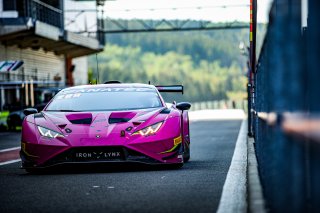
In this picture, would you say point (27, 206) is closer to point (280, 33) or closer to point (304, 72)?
point (280, 33)

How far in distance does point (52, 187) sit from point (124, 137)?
2028mm

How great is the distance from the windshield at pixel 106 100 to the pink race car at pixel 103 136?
34 millimetres

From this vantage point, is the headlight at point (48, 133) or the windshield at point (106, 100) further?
the windshield at point (106, 100)

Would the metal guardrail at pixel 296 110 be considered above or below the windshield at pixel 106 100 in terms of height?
above

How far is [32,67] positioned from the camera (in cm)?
5138

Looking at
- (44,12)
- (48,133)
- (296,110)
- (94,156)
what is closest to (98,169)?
(94,156)

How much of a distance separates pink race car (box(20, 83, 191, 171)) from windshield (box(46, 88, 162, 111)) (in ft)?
0.11

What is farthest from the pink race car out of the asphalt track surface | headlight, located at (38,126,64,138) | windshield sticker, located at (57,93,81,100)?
windshield sticker, located at (57,93,81,100)

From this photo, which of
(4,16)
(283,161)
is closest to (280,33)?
(283,161)

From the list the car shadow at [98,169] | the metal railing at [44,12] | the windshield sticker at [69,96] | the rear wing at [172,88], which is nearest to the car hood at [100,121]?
the car shadow at [98,169]

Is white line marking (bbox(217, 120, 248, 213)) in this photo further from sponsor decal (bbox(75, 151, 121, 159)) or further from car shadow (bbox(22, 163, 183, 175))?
sponsor decal (bbox(75, 151, 121, 159))

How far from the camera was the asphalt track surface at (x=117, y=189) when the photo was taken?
7.16 m

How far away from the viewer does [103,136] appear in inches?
433

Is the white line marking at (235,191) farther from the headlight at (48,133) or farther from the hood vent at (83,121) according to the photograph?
the headlight at (48,133)
